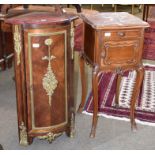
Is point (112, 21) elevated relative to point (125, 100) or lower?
elevated

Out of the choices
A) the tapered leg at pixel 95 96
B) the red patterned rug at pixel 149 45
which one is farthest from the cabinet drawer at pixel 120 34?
the red patterned rug at pixel 149 45

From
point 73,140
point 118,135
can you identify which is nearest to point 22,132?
point 73,140

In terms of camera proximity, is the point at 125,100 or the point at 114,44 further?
the point at 125,100

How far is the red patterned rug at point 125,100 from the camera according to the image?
252cm

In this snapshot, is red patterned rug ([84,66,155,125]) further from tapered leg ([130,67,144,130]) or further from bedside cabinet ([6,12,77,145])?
bedside cabinet ([6,12,77,145])

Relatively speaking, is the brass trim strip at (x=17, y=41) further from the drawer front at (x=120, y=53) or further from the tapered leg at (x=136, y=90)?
the tapered leg at (x=136, y=90)

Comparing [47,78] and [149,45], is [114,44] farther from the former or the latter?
[149,45]

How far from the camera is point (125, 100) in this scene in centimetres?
276

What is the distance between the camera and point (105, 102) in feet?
8.93

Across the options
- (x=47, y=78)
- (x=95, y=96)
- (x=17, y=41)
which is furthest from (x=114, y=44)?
(x=17, y=41)

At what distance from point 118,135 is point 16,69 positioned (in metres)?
0.95

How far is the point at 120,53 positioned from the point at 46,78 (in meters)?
0.55

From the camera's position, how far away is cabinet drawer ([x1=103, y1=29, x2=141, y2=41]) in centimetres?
196

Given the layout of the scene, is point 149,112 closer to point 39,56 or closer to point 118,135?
point 118,135
